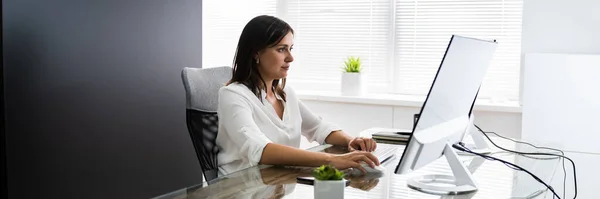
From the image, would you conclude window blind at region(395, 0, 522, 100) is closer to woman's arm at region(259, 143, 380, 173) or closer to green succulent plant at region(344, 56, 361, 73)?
green succulent plant at region(344, 56, 361, 73)

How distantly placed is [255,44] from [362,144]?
499 millimetres

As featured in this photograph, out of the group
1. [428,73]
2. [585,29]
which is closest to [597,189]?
[585,29]

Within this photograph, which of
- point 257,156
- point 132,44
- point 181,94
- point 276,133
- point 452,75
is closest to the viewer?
point 452,75

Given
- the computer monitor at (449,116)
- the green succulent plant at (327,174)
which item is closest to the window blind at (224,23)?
the computer monitor at (449,116)

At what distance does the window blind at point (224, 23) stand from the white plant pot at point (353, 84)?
0.85m

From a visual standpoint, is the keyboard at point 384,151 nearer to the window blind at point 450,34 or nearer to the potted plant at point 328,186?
the potted plant at point 328,186

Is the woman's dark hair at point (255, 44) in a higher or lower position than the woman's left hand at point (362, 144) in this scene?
higher

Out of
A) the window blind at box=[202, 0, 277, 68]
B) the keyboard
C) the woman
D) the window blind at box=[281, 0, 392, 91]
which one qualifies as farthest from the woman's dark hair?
the window blind at box=[202, 0, 277, 68]

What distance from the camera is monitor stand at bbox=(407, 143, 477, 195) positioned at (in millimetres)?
1642

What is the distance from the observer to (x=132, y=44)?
9.47 ft

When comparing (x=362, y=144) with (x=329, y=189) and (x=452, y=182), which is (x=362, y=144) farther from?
(x=329, y=189)

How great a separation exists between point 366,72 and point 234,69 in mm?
2063

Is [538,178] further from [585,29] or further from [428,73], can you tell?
[428,73]

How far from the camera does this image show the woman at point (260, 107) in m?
2.08
